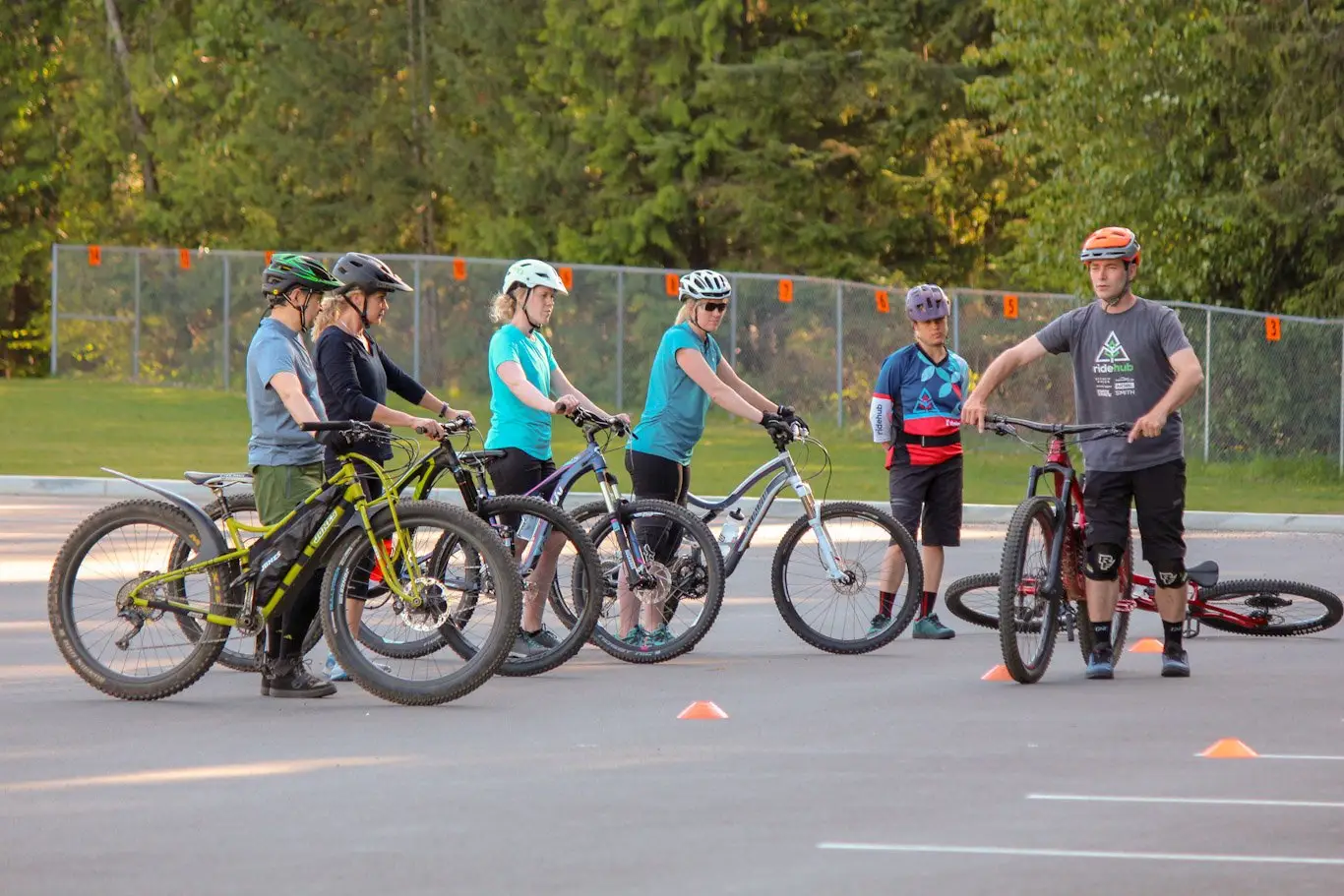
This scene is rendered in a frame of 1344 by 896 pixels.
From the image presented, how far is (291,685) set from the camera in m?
10.3

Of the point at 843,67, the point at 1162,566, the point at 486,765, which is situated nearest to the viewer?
the point at 486,765

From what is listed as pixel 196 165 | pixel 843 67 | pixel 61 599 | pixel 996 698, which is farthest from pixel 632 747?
pixel 196 165

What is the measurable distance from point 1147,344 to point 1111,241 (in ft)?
1.50

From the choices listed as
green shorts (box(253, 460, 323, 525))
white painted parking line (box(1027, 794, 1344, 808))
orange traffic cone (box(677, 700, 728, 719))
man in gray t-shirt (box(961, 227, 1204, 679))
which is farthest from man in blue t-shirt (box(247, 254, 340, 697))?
white painted parking line (box(1027, 794, 1344, 808))

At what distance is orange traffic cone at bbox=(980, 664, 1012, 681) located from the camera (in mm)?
10917

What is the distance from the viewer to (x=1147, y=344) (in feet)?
34.9

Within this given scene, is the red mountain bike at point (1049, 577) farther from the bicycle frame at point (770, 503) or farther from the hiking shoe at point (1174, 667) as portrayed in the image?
the bicycle frame at point (770, 503)

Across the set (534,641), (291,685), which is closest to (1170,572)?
(534,641)

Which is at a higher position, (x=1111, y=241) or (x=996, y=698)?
(x=1111, y=241)

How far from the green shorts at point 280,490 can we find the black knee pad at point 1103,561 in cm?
328

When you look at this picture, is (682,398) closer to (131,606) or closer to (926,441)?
(926,441)

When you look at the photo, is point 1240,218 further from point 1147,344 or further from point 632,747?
point 632,747

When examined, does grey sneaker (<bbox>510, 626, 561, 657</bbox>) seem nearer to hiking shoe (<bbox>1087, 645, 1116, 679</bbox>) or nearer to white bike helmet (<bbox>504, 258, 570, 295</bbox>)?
white bike helmet (<bbox>504, 258, 570, 295</bbox>)

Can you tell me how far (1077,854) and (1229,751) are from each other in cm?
194
